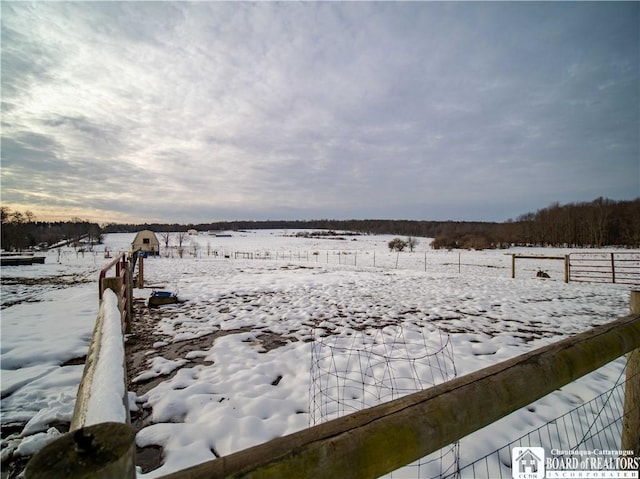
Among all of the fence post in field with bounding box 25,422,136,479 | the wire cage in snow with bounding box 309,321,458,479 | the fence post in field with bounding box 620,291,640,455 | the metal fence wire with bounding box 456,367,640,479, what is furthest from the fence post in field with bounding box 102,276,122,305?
the fence post in field with bounding box 620,291,640,455

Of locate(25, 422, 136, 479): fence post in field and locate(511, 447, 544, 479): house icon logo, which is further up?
locate(25, 422, 136, 479): fence post in field

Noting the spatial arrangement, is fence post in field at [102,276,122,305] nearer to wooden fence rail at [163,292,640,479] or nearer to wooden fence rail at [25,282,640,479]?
wooden fence rail at [25,282,640,479]

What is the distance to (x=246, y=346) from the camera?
5707mm

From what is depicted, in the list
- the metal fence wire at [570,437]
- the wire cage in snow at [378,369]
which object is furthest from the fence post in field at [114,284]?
the metal fence wire at [570,437]

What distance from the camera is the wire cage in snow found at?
336 cm

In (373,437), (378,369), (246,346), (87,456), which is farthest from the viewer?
(246,346)

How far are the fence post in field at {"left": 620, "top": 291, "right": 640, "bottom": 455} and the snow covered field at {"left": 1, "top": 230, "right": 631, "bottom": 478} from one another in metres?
0.97

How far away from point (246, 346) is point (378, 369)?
2.48 metres

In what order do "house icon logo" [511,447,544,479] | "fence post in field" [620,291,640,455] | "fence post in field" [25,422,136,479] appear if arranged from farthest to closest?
"fence post in field" [620,291,640,455], "house icon logo" [511,447,544,479], "fence post in field" [25,422,136,479]

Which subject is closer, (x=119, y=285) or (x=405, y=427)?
(x=405, y=427)

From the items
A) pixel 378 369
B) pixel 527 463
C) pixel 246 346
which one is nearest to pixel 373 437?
pixel 527 463

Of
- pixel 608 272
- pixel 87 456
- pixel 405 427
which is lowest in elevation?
pixel 608 272

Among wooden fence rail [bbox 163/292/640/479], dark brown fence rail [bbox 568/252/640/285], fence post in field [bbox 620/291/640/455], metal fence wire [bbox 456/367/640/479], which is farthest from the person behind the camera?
dark brown fence rail [bbox 568/252/640/285]

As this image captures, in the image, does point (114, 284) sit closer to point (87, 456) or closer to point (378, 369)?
point (378, 369)
